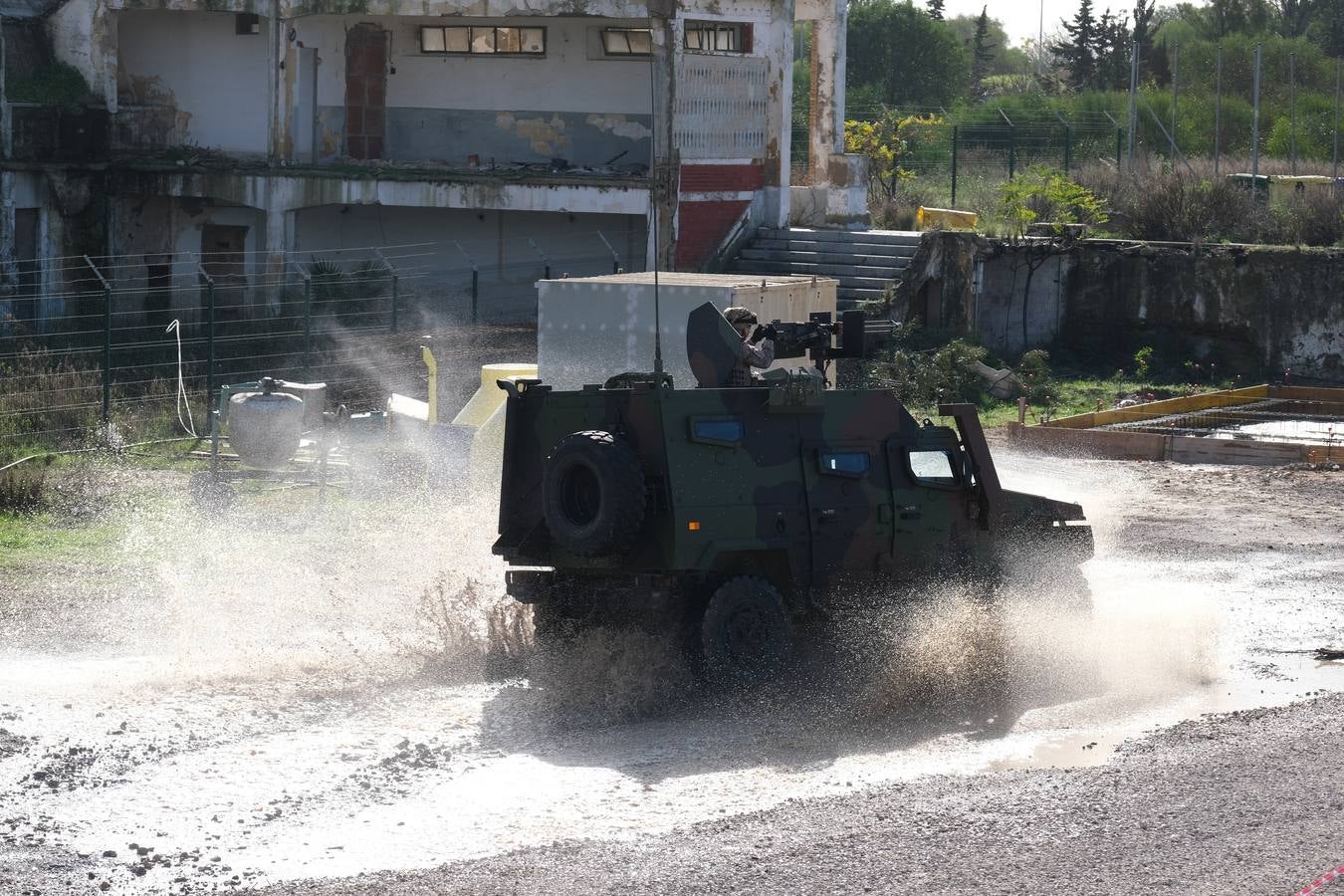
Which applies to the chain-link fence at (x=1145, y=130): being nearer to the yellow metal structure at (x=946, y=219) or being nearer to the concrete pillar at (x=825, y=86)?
the yellow metal structure at (x=946, y=219)

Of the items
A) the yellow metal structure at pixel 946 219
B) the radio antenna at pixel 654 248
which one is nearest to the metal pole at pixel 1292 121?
the yellow metal structure at pixel 946 219

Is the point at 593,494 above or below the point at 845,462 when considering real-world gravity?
below

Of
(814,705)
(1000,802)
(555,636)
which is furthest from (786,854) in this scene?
(555,636)

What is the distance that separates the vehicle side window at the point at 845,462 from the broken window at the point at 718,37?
20953mm

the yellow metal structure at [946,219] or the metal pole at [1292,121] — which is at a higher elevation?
the metal pole at [1292,121]

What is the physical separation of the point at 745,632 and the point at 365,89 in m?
26.0

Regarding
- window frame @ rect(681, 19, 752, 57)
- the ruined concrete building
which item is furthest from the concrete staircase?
window frame @ rect(681, 19, 752, 57)

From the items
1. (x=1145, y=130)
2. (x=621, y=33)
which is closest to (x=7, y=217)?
(x=621, y=33)

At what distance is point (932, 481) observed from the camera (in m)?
12.3

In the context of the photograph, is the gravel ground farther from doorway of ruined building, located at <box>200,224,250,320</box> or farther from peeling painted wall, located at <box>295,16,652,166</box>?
doorway of ruined building, located at <box>200,224,250,320</box>

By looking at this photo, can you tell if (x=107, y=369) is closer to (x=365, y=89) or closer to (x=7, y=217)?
(x=7, y=217)

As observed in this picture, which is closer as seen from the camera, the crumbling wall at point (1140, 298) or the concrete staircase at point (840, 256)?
the crumbling wall at point (1140, 298)

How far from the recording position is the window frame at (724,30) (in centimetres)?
3197

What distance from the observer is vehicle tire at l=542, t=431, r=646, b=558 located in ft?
36.4
